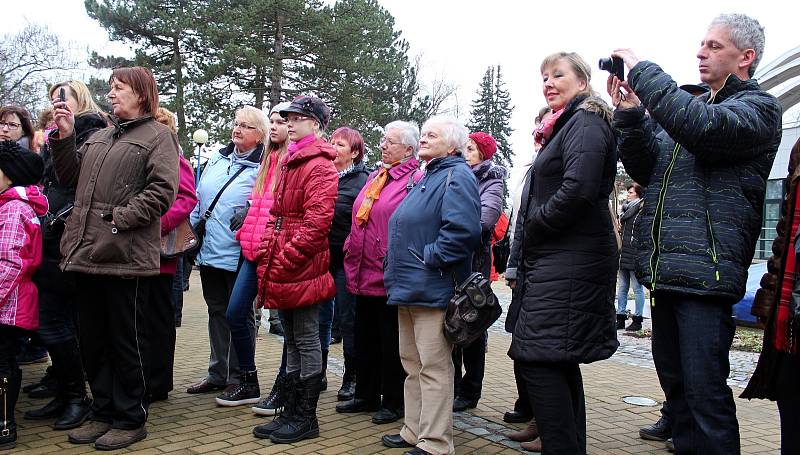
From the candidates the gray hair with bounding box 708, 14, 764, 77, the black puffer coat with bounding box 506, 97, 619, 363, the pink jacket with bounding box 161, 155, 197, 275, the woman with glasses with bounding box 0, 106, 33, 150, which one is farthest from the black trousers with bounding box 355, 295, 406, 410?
the woman with glasses with bounding box 0, 106, 33, 150

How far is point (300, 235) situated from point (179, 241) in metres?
1.27

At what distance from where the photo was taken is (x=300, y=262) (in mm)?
4320

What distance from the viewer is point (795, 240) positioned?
106 inches

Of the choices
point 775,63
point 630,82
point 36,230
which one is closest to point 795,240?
point 630,82

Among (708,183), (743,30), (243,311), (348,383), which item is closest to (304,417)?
(243,311)

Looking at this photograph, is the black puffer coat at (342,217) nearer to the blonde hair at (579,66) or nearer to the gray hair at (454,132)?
the gray hair at (454,132)

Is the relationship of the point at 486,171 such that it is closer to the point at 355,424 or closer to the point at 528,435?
the point at 528,435

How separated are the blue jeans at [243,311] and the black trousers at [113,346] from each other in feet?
2.39

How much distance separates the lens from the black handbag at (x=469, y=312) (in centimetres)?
374

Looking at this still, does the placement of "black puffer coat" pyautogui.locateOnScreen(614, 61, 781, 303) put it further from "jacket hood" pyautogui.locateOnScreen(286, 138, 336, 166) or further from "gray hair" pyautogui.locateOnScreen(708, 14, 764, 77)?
"jacket hood" pyautogui.locateOnScreen(286, 138, 336, 166)

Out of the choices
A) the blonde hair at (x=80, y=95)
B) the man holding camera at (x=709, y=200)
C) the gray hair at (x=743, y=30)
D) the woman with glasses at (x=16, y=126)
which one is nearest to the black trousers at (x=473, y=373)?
the man holding camera at (x=709, y=200)

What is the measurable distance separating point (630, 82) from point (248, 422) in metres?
→ 3.33

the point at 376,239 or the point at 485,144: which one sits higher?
the point at 485,144

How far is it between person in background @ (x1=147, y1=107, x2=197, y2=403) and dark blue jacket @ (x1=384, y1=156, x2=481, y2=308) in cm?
178
